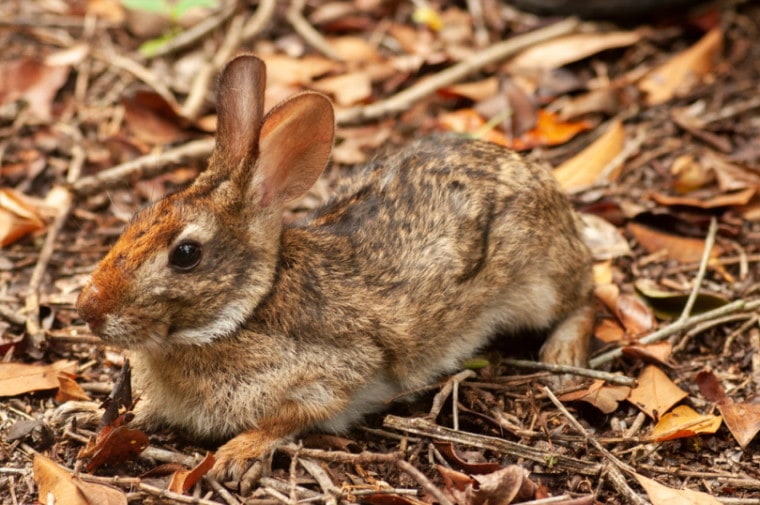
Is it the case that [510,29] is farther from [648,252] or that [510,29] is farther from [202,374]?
[202,374]

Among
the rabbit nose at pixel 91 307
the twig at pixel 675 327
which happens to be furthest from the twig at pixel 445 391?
the rabbit nose at pixel 91 307

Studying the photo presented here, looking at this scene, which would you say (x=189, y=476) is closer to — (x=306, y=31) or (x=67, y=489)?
(x=67, y=489)

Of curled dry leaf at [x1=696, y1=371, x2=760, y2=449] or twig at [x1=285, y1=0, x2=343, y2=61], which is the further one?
twig at [x1=285, y1=0, x2=343, y2=61]

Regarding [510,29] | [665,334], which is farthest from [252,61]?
[510,29]

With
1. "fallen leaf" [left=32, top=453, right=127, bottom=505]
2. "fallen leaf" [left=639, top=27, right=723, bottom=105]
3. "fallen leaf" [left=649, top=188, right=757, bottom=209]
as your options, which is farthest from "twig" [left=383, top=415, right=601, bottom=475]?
"fallen leaf" [left=639, top=27, right=723, bottom=105]

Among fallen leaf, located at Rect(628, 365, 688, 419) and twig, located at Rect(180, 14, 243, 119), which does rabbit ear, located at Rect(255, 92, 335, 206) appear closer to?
fallen leaf, located at Rect(628, 365, 688, 419)

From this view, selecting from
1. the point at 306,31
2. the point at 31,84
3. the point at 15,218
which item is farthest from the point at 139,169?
the point at 306,31
